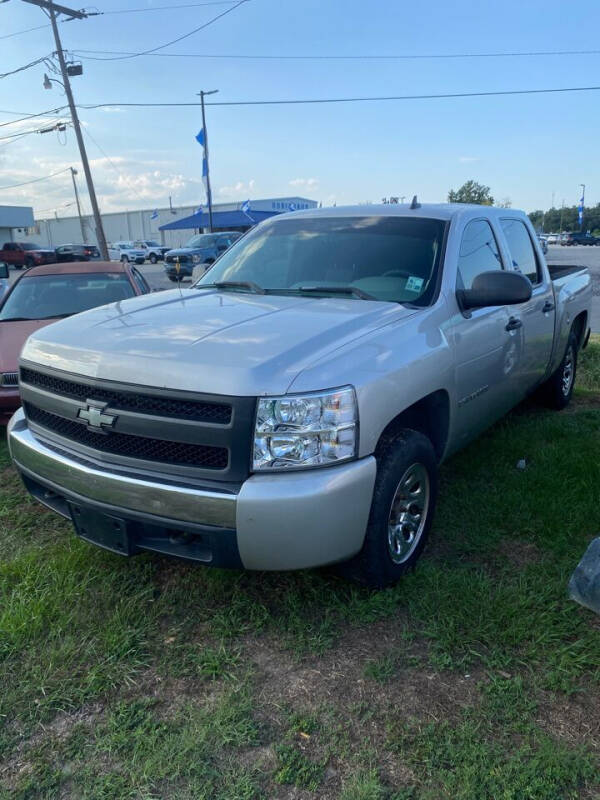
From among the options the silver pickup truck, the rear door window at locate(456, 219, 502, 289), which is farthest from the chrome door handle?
the rear door window at locate(456, 219, 502, 289)

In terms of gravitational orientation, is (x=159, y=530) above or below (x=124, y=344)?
below

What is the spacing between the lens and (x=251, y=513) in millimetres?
2336

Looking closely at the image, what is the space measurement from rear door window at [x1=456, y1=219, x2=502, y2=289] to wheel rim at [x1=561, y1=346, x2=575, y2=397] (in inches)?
85.9

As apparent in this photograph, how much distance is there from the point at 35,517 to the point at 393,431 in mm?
2367

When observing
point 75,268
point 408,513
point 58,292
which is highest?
point 75,268

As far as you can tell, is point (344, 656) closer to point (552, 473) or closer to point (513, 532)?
point (513, 532)

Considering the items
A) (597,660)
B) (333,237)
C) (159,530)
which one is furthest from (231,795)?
(333,237)

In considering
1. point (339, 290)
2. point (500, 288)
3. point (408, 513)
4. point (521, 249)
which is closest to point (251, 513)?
point (408, 513)

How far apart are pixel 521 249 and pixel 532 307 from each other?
1.90ft

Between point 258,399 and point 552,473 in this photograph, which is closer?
point 258,399

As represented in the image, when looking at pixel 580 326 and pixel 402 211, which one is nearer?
pixel 402 211

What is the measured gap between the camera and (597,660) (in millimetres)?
2545

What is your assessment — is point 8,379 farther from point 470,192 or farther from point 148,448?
point 470,192

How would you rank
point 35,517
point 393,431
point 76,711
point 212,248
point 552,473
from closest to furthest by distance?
point 76,711 < point 393,431 < point 35,517 < point 552,473 < point 212,248
